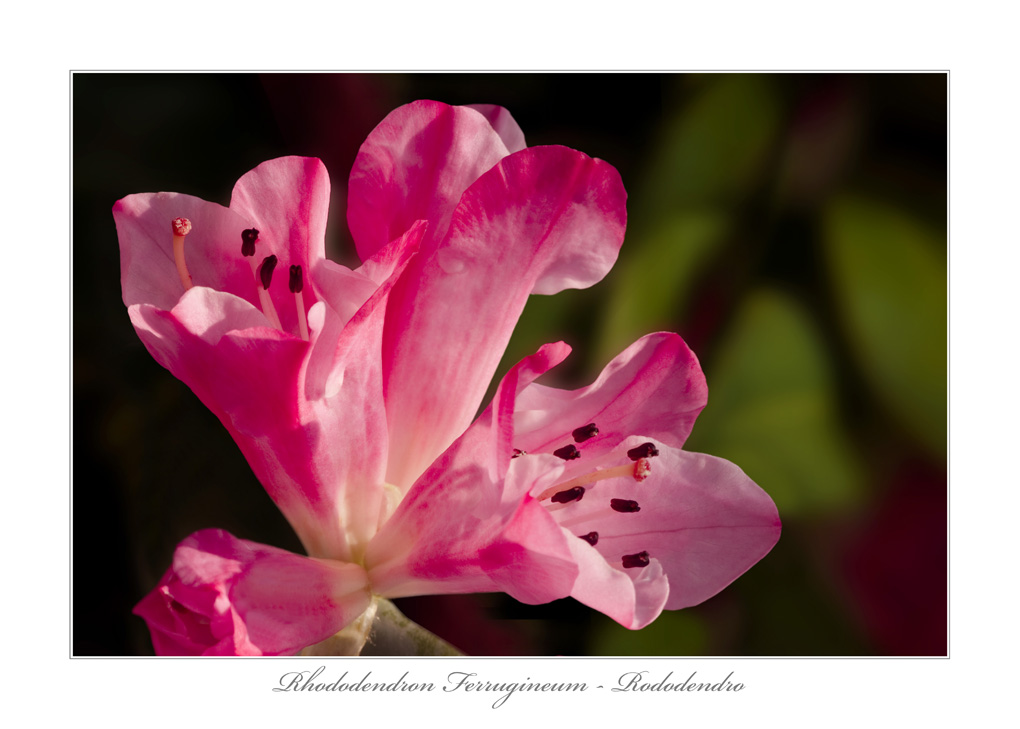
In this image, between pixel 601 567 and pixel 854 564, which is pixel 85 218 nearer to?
pixel 601 567

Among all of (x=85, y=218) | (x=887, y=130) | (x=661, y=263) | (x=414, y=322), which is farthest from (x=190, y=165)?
(x=887, y=130)

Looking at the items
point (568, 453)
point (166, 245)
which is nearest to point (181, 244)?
point (166, 245)

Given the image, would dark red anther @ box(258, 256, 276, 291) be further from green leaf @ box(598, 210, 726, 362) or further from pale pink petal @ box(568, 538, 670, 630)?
green leaf @ box(598, 210, 726, 362)

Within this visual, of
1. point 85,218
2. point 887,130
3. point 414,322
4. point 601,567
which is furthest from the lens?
point 887,130

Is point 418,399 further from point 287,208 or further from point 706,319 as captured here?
point 706,319

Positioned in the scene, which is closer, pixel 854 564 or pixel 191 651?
pixel 191 651

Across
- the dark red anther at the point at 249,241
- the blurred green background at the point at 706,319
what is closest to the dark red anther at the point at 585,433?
the dark red anther at the point at 249,241

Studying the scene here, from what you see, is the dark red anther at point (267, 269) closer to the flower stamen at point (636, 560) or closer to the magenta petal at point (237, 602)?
the magenta petal at point (237, 602)

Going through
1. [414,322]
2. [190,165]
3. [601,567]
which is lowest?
[601,567]

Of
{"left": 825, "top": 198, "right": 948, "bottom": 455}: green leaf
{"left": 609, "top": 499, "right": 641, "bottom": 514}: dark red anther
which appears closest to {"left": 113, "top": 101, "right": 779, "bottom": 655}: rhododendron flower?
{"left": 609, "top": 499, "right": 641, "bottom": 514}: dark red anther
